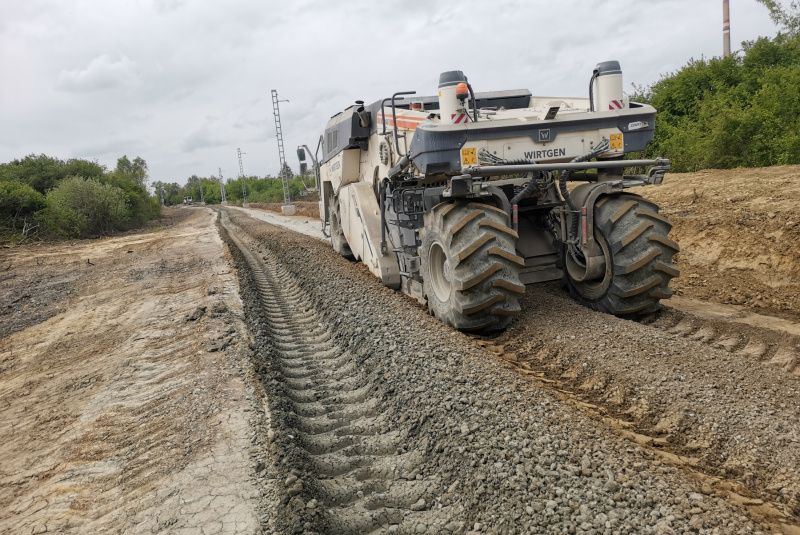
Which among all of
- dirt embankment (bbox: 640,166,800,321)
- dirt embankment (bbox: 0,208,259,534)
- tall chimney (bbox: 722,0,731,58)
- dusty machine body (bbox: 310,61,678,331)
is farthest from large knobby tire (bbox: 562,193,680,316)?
tall chimney (bbox: 722,0,731,58)

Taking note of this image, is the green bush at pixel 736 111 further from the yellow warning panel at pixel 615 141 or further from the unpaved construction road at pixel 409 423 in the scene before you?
the yellow warning panel at pixel 615 141

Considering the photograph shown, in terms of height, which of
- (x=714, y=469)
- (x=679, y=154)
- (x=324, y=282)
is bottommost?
(x=714, y=469)

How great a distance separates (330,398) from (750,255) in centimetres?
677

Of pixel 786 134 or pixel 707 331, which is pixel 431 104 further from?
pixel 786 134

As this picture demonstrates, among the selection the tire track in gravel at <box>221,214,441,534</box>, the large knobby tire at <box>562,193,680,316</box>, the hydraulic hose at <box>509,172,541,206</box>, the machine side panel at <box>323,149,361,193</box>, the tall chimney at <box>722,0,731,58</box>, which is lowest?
the tire track in gravel at <box>221,214,441,534</box>

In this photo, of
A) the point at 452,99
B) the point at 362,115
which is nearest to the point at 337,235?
the point at 362,115

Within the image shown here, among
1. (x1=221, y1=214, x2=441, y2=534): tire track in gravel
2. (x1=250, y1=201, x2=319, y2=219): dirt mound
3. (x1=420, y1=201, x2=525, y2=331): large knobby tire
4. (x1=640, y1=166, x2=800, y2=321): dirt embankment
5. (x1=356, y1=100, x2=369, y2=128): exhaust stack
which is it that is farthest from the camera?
(x1=250, y1=201, x2=319, y2=219): dirt mound

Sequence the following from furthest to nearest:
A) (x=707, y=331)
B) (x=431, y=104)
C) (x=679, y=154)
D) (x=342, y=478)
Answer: (x=679, y=154), (x=431, y=104), (x=707, y=331), (x=342, y=478)

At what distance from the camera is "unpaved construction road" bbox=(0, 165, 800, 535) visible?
2756 millimetres

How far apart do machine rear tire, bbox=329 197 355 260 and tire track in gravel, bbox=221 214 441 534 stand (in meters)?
4.88

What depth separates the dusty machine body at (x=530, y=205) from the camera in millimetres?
5375

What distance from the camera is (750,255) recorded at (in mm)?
8008

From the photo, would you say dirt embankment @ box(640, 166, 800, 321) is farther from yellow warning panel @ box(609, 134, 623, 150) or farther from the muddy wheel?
the muddy wheel

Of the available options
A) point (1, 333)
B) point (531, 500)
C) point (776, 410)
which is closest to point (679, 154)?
point (776, 410)
